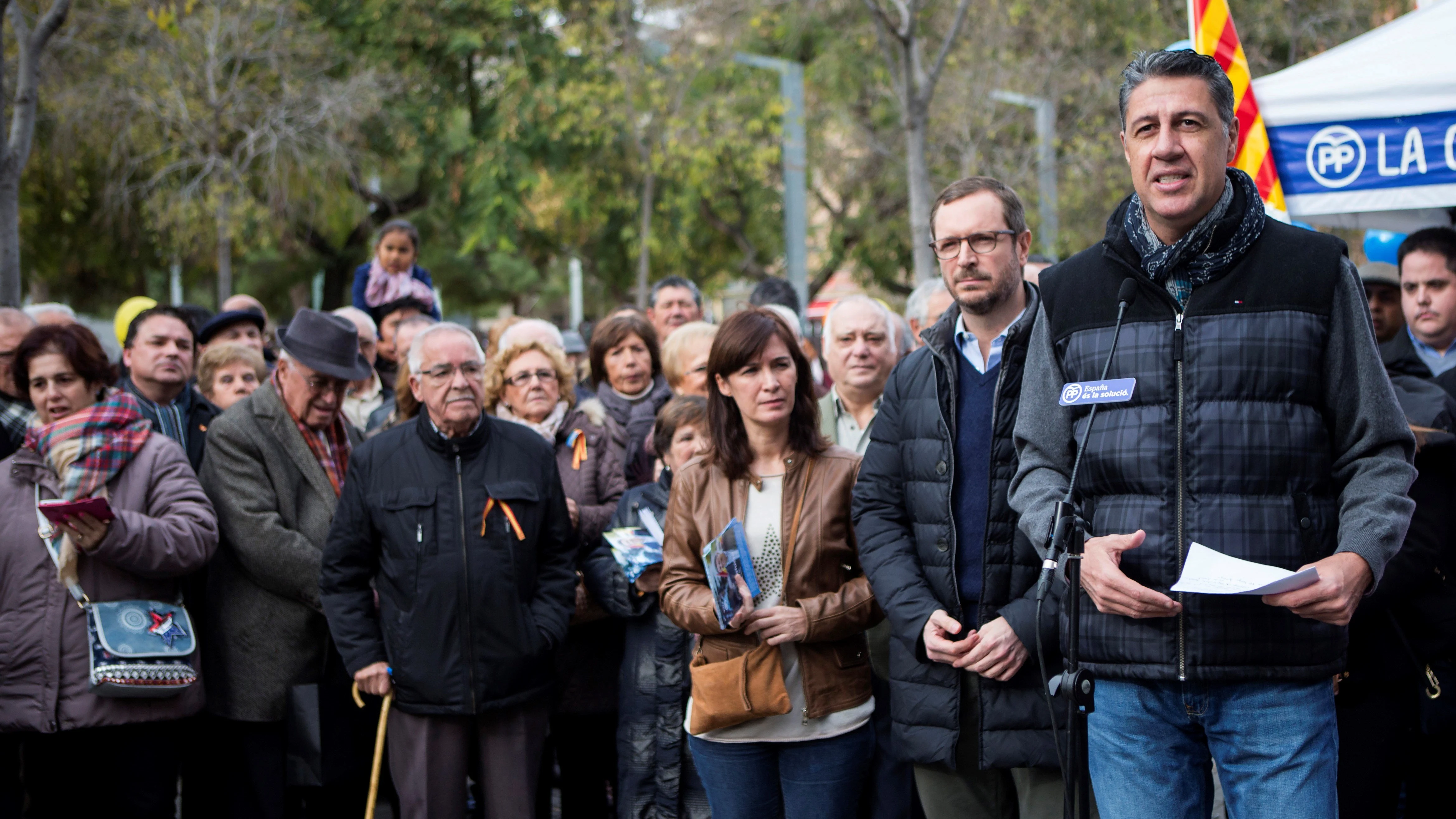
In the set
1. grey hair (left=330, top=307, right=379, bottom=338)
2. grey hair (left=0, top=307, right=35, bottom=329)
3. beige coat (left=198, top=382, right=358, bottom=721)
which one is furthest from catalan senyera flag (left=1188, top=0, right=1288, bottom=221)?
grey hair (left=0, top=307, right=35, bottom=329)

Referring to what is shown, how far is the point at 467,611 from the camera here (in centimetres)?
428

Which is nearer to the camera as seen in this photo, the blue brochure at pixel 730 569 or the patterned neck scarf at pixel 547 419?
the blue brochure at pixel 730 569

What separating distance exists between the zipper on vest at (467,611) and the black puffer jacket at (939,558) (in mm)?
1431

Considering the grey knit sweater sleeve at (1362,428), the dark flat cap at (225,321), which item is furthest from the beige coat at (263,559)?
the grey knit sweater sleeve at (1362,428)

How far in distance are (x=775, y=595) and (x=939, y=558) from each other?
59 cm

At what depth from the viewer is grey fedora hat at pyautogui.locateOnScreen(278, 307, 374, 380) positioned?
498cm

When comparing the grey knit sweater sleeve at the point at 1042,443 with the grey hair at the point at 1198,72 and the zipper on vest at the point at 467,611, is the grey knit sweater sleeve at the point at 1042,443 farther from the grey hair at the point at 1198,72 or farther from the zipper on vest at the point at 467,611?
the zipper on vest at the point at 467,611

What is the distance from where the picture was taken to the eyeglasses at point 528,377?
18.3ft

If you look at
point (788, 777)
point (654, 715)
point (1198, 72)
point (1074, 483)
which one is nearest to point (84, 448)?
point (654, 715)

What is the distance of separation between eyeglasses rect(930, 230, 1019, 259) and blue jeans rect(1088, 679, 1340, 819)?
1.42 m

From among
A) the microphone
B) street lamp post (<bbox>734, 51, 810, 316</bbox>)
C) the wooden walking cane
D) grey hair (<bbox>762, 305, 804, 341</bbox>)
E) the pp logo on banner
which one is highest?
street lamp post (<bbox>734, 51, 810, 316</bbox>)

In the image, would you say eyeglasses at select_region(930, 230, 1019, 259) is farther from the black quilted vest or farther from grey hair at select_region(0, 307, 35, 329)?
grey hair at select_region(0, 307, 35, 329)

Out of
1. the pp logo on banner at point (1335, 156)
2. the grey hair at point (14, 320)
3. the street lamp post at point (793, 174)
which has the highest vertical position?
the street lamp post at point (793, 174)

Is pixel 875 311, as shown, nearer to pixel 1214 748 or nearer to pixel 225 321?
pixel 1214 748
